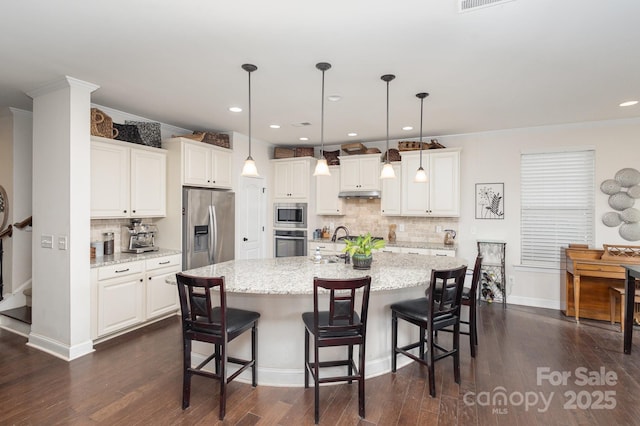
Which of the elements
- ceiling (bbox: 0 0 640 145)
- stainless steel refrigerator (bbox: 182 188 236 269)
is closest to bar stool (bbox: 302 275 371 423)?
ceiling (bbox: 0 0 640 145)

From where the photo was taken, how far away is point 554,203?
4.89 m

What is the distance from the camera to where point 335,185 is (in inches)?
238

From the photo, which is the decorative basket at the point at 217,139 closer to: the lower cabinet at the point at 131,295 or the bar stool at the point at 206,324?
the lower cabinet at the point at 131,295

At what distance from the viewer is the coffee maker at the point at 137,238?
13.8 ft

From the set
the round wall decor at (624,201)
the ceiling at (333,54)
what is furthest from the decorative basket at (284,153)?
the round wall decor at (624,201)

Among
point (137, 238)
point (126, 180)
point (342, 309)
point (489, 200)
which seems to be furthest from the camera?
point (489, 200)

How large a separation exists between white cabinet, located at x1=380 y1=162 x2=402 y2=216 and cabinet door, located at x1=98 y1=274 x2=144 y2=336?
3.75 metres

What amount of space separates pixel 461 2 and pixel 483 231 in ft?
13.2

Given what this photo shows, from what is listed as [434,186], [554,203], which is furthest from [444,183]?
[554,203]

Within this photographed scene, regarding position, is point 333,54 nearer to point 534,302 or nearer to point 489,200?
point 489,200

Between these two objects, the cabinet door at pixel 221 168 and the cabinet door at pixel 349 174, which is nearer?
the cabinet door at pixel 221 168

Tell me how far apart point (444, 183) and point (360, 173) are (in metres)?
1.37

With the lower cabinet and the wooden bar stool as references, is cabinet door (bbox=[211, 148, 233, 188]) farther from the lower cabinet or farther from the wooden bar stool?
the wooden bar stool

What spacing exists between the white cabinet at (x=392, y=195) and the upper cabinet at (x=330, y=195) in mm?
828
